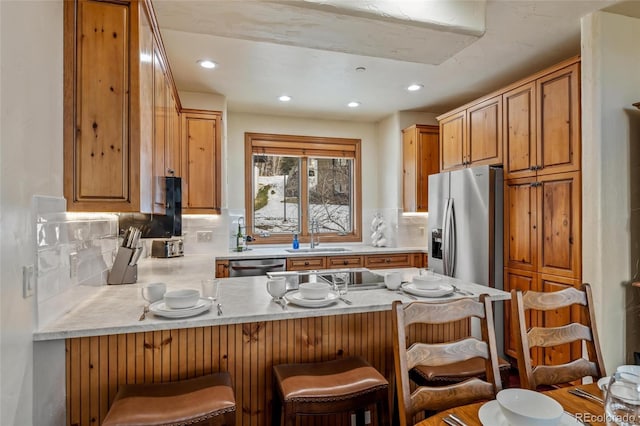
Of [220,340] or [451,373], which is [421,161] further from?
[220,340]

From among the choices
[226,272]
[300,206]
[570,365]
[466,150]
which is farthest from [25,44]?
[300,206]

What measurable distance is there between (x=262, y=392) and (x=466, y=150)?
2952mm

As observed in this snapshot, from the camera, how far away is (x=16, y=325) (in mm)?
1214

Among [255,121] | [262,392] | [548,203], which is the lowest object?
[262,392]

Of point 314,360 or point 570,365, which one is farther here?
point 314,360

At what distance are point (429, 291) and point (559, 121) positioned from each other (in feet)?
5.75

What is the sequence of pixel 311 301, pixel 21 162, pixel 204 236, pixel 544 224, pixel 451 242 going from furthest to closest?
1. pixel 204 236
2. pixel 451 242
3. pixel 544 224
4. pixel 311 301
5. pixel 21 162

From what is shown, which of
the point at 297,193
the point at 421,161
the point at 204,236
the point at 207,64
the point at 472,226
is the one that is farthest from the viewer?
Answer: the point at 297,193

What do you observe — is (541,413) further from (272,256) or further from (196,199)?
(196,199)

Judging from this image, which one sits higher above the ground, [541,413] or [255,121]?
[255,121]

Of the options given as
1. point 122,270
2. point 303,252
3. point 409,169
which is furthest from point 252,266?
point 409,169

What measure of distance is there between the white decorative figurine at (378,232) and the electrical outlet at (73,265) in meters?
3.57

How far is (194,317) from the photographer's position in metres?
1.54

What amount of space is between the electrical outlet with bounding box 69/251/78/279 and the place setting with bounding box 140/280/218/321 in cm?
35
